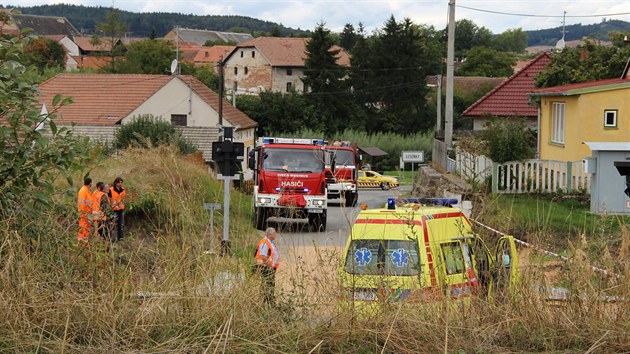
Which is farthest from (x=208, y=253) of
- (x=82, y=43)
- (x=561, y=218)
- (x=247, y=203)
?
(x=82, y=43)

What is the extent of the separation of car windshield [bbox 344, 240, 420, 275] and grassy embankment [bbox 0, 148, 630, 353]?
23cm

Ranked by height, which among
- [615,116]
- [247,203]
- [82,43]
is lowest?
[247,203]

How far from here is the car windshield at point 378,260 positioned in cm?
722

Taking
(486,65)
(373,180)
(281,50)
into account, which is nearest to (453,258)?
(373,180)

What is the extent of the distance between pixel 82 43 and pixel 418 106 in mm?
103504

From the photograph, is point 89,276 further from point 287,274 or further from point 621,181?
point 621,181

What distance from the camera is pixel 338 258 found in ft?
24.2

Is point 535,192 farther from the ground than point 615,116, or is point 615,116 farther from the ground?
point 615,116

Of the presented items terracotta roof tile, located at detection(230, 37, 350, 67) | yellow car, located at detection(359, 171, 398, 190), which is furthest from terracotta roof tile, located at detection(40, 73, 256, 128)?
terracotta roof tile, located at detection(230, 37, 350, 67)

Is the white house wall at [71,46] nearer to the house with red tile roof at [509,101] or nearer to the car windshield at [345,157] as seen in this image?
the house with red tile roof at [509,101]

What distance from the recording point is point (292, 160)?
26656 millimetres

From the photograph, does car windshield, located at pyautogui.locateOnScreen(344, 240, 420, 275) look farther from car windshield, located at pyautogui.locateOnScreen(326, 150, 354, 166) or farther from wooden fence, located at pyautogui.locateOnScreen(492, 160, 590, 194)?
car windshield, located at pyautogui.locateOnScreen(326, 150, 354, 166)

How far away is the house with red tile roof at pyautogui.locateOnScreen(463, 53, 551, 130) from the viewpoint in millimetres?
47656

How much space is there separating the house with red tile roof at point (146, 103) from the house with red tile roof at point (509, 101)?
14.4 meters
